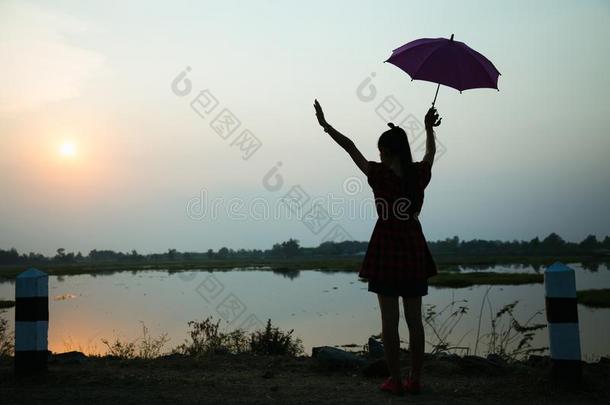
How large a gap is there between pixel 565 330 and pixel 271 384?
2.33 m

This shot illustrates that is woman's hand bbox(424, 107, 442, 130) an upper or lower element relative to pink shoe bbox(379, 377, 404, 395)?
upper

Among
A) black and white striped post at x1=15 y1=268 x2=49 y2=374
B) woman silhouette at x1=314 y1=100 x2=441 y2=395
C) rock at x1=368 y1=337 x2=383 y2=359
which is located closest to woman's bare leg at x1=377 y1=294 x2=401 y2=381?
woman silhouette at x1=314 y1=100 x2=441 y2=395

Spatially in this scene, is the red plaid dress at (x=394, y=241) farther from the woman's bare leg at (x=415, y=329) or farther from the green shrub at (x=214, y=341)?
the green shrub at (x=214, y=341)

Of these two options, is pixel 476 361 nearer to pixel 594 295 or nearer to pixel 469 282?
pixel 594 295

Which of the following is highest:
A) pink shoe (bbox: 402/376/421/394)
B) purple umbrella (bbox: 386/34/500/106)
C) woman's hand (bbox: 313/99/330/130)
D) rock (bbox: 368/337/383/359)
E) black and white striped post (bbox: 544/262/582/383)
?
purple umbrella (bbox: 386/34/500/106)

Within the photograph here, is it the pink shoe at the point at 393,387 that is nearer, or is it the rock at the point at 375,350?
the pink shoe at the point at 393,387

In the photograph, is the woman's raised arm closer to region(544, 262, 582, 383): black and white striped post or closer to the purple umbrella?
the purple umbrella

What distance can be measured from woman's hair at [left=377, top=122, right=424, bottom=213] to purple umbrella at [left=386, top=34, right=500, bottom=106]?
2.47ft

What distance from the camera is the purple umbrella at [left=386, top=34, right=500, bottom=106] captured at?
4328mm

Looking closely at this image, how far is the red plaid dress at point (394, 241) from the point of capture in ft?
12.4

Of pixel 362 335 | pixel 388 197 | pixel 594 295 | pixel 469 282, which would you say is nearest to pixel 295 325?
pixel 362 335

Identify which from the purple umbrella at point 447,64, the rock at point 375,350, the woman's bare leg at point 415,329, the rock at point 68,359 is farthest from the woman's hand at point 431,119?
the rock at point 68,359

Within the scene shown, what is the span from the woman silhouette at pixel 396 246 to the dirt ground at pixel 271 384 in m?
0.39

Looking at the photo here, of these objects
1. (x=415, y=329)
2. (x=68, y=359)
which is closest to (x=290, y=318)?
(x=68, y=359)
